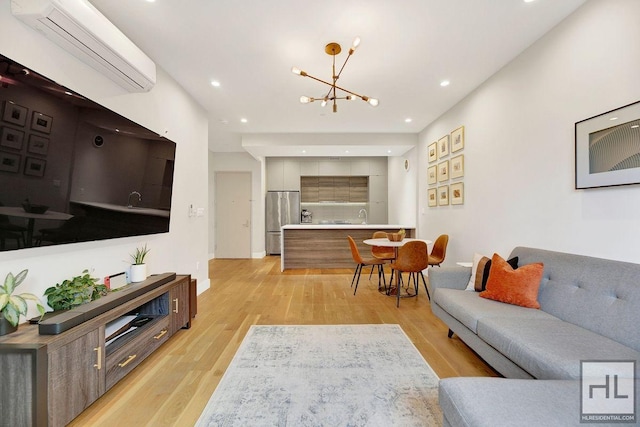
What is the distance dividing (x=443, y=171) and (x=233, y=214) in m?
5.18

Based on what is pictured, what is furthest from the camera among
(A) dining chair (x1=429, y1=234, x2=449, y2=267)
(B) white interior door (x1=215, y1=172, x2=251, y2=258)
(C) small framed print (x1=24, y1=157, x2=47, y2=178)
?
(B) white interior door (x1=215, y1=172, x2=251, y2=258)

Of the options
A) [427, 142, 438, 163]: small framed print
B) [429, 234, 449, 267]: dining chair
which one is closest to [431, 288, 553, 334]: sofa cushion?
[429, 234, 449, 267]: dining chair

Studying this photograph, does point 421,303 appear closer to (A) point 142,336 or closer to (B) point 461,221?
(B) point 461,221

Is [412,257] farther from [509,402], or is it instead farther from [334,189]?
[334,189]

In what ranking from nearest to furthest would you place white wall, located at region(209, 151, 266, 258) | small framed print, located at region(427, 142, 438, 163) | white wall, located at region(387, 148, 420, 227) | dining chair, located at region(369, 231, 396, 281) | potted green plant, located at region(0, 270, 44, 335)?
potted green plant, located at region(0, 270, 44, 335) < dining chair, located at region(369, 231, 396, 281) < small framed print, located at region(427, 142, 438, 163) < white wall, located at region(387, 148, 420, 227) < white wall, located at region(209, 151, 266, 258)

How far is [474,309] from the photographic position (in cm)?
215

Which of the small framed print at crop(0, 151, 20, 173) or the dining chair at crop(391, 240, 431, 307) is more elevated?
the small framed print at crop(0, 151, 20, 173)

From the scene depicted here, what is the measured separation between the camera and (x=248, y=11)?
88.3 inches

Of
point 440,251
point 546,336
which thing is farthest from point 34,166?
point 440,251

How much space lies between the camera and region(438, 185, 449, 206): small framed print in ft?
14.4

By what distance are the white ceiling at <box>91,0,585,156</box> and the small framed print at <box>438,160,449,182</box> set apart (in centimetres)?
89

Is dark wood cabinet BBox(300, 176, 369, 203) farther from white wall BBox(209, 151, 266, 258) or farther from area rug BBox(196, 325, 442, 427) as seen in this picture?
area rug BBox(196, 325, 442, 427)

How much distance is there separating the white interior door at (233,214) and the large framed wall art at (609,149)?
646cm

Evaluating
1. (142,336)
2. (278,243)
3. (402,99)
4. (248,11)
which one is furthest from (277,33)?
(278,243)
